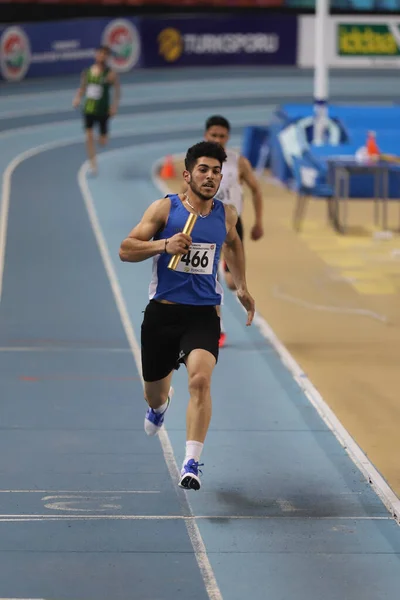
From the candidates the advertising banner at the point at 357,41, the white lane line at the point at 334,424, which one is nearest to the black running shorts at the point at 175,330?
the white lane line at the point at 334,424

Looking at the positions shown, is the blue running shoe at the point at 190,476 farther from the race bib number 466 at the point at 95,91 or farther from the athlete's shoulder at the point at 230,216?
the race bib number 466 at the point at 95,91

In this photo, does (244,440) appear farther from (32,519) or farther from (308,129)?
(308,129)

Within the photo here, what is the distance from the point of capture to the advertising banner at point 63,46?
1353 inches

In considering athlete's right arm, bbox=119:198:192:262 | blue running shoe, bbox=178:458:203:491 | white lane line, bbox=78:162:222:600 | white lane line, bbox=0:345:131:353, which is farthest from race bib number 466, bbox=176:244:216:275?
white lane line, bbox=0:345:131:353

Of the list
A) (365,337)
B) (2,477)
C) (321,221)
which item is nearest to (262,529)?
(2,477)

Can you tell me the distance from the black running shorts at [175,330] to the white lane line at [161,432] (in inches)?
31.3

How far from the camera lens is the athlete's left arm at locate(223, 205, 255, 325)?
26.2ft

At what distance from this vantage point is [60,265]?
15.9m

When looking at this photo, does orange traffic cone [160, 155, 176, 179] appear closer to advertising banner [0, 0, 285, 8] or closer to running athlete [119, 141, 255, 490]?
advertising banner [0, 0, 285, 8]

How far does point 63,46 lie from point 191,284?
2997 centimetres

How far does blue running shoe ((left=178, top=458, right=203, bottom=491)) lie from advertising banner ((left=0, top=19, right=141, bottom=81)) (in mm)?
27208

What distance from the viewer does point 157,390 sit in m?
8.20

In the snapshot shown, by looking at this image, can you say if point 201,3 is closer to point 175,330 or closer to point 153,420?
point 153,420

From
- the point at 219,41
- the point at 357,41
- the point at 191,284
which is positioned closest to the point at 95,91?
the point at 357,41
